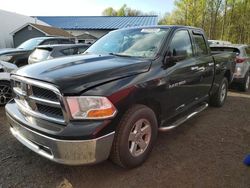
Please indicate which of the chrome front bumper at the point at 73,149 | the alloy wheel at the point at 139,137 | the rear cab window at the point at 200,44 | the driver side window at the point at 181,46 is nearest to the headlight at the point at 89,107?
the chrome front bumper at the point at 73,149

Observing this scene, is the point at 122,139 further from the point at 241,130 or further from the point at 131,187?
the point at 241,130

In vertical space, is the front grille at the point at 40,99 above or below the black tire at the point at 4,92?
above

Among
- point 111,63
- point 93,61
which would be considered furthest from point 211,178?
point 93,61

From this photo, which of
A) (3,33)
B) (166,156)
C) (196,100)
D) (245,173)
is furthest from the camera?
(3,33)

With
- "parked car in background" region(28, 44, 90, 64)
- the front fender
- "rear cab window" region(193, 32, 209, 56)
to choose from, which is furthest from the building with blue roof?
"rear cab window" region(193, 32, 209, 56)

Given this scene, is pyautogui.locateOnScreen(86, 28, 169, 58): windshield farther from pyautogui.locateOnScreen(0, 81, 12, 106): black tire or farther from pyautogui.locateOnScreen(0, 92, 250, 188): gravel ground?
pyautogui.locateOnScreen(0, 81, 12, 106): black tire

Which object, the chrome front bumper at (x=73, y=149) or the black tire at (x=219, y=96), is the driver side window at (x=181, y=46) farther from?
the black tire at (x=219, y=96)

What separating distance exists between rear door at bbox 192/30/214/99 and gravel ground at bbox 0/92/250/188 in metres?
0.90

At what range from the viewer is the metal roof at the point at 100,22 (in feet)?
103

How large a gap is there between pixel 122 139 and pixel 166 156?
101cm

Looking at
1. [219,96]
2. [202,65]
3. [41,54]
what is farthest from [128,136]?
[41,54]

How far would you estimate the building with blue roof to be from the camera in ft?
103

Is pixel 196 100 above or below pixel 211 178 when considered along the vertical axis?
→ above

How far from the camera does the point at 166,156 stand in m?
3.50
